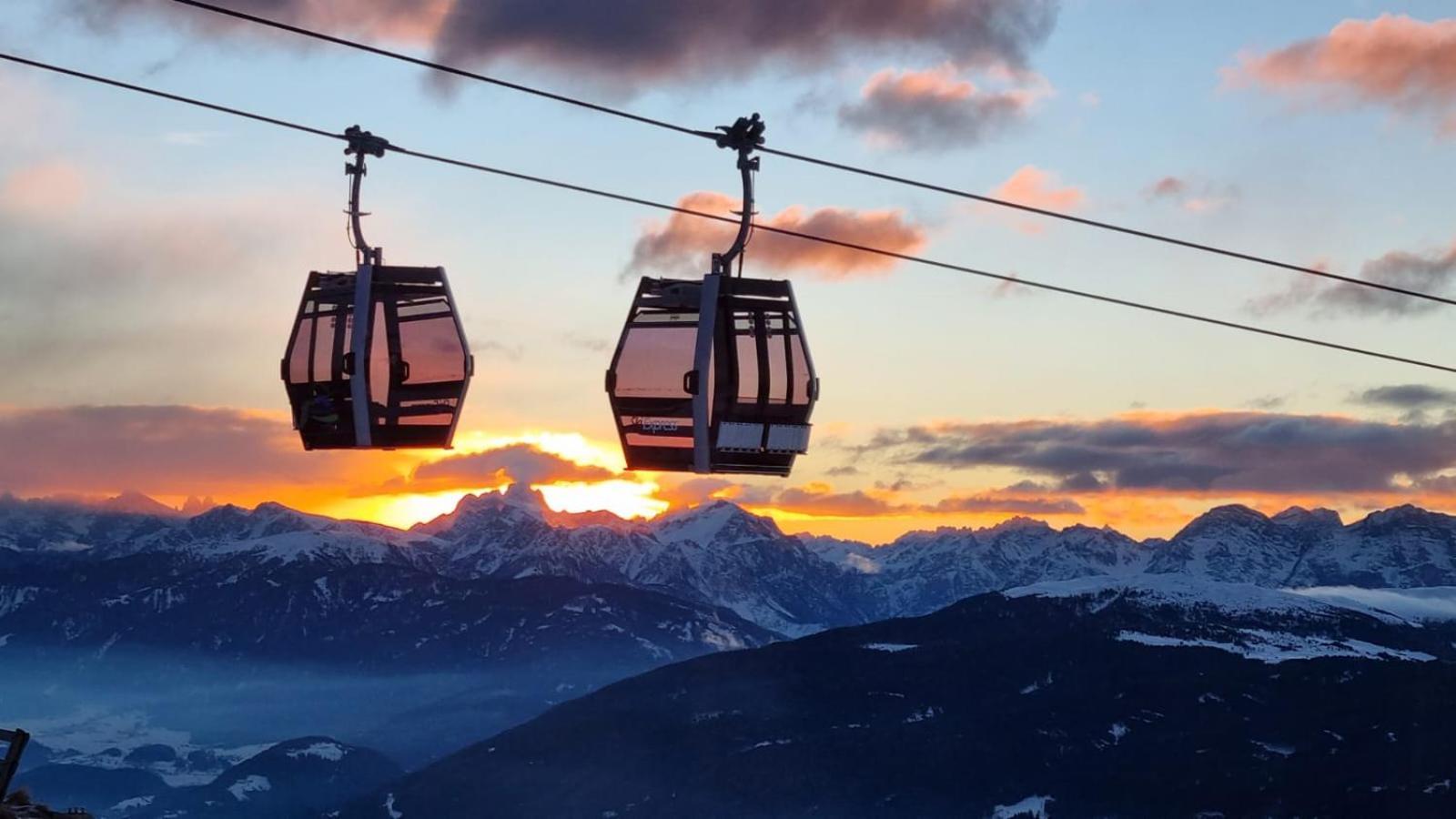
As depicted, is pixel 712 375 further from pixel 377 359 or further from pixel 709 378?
pixel 377 359

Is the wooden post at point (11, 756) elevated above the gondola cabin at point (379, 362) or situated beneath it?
situated beneath

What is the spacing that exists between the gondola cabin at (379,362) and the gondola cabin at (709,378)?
323 cm

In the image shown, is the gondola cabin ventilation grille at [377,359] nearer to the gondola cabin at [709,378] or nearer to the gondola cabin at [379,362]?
the gondola cabin at [379,362]

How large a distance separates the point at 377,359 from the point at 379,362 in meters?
0.08

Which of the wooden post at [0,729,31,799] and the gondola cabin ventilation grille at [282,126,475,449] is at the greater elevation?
the gondola cabin ventilation grille at [282,126,475,449]

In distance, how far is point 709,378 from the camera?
2814cm

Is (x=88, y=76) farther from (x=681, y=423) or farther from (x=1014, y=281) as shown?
(x=1014, y=281)

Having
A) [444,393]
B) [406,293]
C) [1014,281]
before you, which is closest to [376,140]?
[406,293]

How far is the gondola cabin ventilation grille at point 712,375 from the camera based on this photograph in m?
28.2

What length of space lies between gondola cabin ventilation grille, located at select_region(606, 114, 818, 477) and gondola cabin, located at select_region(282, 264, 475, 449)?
3229 mm

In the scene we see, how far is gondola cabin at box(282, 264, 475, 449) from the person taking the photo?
2920 cm

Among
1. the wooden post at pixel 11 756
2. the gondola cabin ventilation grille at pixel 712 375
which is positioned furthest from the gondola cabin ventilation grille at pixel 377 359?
the wooden post at pixel 11 756

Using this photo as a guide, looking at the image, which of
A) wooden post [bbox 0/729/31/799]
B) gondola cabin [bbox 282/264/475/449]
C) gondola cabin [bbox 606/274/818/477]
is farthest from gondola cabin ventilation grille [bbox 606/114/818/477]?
wooden post [bbox 0/729/31/799]

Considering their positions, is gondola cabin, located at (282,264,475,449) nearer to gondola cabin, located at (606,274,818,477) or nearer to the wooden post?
gondola cabin, located at (606,274,818,477)
